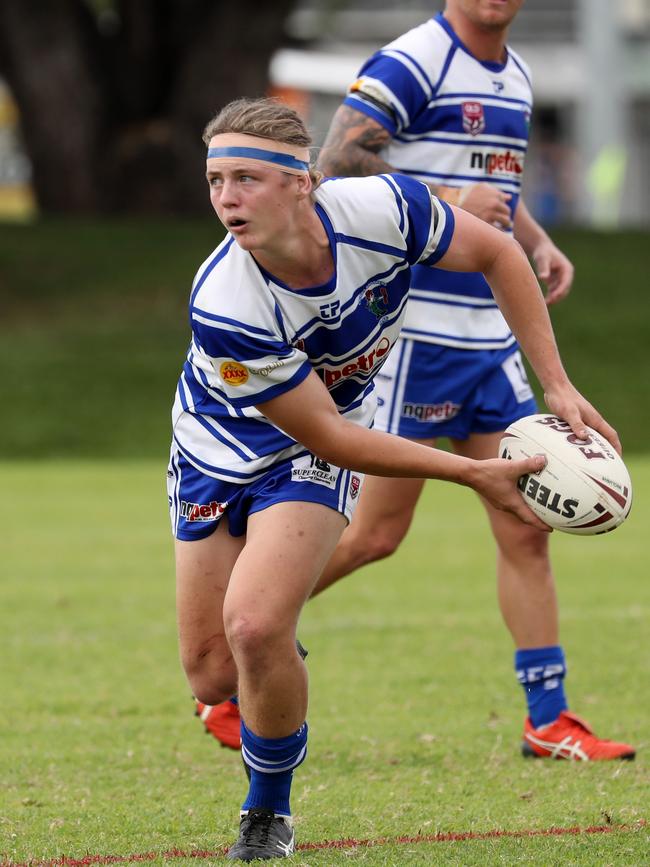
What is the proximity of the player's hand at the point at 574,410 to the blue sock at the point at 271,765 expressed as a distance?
1176 mm

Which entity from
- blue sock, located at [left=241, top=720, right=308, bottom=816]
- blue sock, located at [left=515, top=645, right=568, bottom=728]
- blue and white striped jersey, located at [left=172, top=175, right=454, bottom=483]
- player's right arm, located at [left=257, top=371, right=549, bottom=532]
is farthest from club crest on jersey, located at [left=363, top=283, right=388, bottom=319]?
blue sock, located at [left=515, top=645, right=568, bottom=728]

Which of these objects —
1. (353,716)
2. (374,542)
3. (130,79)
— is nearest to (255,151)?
(374,542)

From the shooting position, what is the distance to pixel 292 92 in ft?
126

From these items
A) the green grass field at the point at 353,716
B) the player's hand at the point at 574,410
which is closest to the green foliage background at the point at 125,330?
the green grass field at the point at 353,716

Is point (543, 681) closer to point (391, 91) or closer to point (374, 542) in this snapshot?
point (374, 542)

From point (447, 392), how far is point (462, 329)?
25 cm

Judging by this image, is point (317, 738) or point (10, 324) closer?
point (317, 738)

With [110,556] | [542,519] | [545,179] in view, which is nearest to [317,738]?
[542,519]

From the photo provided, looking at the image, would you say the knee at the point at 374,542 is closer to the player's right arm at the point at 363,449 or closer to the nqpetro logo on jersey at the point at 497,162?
the nqpetro logo on jersey at the point at 497,162

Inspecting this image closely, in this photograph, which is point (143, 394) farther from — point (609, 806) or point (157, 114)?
point (609, 806)

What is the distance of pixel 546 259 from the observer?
19.2ft

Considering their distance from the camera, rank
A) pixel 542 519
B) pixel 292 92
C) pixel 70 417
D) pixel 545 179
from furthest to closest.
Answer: pixel 545 179, pixel 292 92, pixel 70 417, pixel 542 519

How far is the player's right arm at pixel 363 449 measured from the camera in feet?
13.8

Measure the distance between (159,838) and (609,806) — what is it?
54.9 inches
